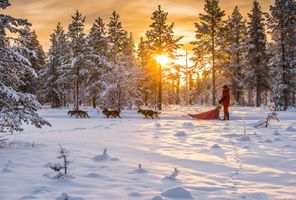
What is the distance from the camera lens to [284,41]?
108ft

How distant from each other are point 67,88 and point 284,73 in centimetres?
3162

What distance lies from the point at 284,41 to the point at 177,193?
105 feet

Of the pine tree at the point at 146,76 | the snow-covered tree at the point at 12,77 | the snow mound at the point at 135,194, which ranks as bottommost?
the snow mound at the point at 135,194

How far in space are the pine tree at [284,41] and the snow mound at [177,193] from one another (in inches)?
1199

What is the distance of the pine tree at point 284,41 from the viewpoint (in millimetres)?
32875

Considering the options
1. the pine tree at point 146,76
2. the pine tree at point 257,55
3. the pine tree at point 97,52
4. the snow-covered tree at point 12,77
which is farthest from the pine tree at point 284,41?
the snow-covered tree at point 12,77

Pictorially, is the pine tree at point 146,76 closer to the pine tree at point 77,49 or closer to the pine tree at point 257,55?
the pine tree at point 77,49

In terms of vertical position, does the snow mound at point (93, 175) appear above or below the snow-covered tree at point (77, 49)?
below

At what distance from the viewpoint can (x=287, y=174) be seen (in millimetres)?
6207

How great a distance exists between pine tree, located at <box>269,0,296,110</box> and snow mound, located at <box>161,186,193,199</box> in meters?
30.4

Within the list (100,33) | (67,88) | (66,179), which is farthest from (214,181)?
(67,88)

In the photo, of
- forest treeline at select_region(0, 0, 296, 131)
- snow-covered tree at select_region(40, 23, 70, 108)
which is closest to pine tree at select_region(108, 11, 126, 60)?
forest treeline at select_region(0, 0, 296, 131)

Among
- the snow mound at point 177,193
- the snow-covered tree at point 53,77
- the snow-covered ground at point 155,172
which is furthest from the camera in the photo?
the snow-covered tree at point 53,77

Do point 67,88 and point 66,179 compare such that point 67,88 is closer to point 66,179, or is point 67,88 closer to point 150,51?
point 150,51
